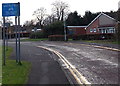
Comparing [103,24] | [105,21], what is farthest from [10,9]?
[103,24]

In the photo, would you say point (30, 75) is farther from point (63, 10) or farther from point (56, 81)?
point (63, 10)

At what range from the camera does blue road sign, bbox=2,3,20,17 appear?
1181 cm

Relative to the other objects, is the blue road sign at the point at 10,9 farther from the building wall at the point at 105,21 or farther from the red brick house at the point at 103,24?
the building wall at the point at 105,21

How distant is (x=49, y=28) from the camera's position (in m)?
62.4

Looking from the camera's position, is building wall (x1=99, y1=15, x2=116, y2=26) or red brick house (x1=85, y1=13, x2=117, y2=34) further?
building wall (x1=99, y1=15, x2=116, y2=26)

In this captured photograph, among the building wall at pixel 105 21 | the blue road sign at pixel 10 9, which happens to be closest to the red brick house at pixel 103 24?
the building wall at pixel 105 21

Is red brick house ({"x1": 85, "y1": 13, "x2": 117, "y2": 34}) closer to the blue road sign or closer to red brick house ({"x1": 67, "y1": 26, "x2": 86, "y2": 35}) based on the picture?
red brick house ({"x1": 67, "y1": 26, "x2": 86, "y2": 35})

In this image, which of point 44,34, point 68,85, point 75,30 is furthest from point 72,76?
point 75,30

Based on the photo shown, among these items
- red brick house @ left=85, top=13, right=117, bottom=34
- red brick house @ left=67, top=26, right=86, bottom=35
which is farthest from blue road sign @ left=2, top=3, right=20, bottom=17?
red brick house @ left=67, top=26, right=86, bottom=35

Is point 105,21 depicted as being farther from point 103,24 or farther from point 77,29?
point 77,29

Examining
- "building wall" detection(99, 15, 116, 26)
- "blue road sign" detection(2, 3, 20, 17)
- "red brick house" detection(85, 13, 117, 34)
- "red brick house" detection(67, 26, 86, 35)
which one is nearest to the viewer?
"blue road sign" detection(2, 3, 20, 17)

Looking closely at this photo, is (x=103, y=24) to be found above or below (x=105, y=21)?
below

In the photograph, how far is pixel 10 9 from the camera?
1190cm

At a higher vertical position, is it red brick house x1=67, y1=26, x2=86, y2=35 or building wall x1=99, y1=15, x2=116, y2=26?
building wall x1=99, y1=15, x2=116, y2=26
